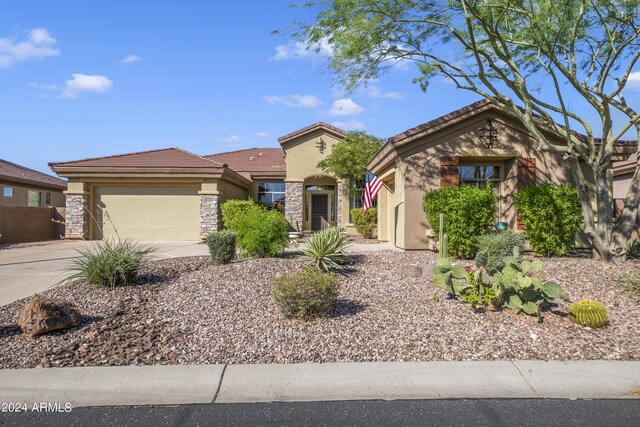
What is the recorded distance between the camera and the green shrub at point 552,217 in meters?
10.7

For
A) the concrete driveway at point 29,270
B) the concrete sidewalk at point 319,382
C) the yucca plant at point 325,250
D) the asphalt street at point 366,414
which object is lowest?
the asphalt street at point 366,414

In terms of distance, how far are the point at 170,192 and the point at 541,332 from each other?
17.3 meters

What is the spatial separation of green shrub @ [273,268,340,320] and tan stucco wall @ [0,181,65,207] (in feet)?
78.3

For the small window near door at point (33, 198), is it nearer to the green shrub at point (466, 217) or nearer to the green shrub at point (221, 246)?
the green shrub at point (221, 246)

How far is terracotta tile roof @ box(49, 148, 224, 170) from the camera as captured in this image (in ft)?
62.8

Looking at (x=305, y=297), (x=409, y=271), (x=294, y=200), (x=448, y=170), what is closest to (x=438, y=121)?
(x=448, y=170)

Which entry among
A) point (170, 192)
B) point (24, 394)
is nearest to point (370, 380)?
point (24, 394)

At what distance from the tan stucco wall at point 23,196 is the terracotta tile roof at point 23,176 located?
1.70 ft

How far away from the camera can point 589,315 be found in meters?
5.71

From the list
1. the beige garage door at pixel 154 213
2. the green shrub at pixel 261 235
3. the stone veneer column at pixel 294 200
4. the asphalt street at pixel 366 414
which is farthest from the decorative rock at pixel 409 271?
the stone veneer column at pixel 294 200

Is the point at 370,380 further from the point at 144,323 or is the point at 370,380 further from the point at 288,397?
the point at 144,323

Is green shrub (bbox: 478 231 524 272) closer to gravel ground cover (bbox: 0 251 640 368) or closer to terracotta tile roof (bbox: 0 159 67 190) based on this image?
gravel ground cover (bbox: 0 251 640 368)

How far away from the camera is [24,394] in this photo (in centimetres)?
412

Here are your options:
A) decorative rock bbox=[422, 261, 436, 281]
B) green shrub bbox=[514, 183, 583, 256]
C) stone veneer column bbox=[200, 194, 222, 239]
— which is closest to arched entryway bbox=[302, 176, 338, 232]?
stone veneer column bbox=[200, 194, 222, 239]
